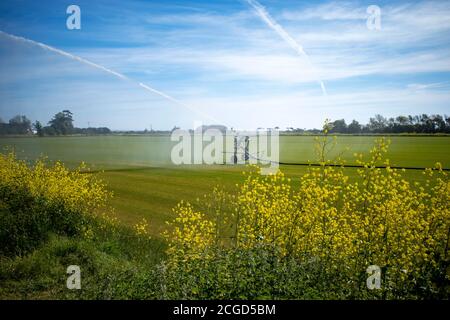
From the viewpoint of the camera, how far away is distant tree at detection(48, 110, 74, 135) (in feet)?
54.0

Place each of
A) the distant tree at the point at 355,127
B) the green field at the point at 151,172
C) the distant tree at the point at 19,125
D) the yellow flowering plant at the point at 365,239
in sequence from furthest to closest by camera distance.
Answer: the distant tree at the point at 355,127 → the green field at the point at 151,172 → the distant tree at the point at 19,125 → the yellow flowering plant at the point at 365,239

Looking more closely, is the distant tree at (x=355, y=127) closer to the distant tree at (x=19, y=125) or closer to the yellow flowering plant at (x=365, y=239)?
the yellow flowering plant at (x=365, y=239)

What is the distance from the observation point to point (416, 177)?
2405 cm

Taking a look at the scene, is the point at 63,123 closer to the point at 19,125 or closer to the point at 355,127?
the point at 19,125

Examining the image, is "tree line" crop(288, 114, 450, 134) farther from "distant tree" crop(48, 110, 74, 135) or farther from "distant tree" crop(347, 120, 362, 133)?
"distant tree" crop(48, 110, 74, 135)

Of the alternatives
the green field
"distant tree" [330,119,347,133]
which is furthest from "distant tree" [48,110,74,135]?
"distant tree" [330,119,347,133]

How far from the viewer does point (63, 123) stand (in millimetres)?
17656

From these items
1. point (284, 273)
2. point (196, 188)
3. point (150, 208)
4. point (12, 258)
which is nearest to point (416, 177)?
point (196, 188)

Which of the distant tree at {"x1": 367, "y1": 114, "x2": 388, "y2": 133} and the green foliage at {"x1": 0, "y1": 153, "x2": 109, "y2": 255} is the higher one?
the distant tree at {"x1": 367, "y1": 114, "x2": 388, "y2": 133}

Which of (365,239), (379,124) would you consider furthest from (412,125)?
(365,239)

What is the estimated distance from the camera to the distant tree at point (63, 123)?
54.0ft

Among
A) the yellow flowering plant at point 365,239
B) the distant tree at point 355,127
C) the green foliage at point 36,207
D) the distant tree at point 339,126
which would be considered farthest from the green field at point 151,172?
the yellow flowering plant at point 365,239

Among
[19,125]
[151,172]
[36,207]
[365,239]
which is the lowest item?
[365,239]
